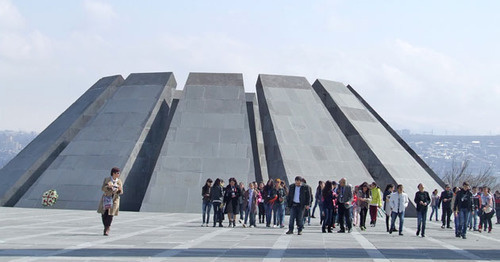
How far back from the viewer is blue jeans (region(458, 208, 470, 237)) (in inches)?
874

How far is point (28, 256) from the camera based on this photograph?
13219 mm

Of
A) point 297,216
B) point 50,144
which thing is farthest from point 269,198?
point 50,144

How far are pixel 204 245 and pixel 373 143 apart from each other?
24.9 m

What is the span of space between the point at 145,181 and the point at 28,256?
78.4ft

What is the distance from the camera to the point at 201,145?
36.8 metres

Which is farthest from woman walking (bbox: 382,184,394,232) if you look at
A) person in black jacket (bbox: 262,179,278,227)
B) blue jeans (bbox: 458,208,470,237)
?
person in black jacket (bbox: 262,179,278,227)

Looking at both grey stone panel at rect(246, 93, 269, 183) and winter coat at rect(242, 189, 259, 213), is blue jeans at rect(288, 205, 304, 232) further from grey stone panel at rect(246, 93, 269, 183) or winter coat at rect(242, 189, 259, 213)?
grey stone panel at rect(246, 93, 269, 183)

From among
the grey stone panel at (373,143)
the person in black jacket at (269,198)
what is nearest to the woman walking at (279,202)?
the person in black jacket at (269,198)

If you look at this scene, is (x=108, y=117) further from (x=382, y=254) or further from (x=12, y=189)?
(x=382, y=254)

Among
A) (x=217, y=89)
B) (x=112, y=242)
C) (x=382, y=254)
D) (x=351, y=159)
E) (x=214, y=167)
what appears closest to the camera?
(x=382, y=254)

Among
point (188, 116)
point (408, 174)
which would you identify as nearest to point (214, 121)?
point (188, 116)

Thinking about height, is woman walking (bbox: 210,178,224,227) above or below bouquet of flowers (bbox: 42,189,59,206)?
above

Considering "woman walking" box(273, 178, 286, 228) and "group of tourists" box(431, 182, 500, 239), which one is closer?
"group of tourists" box(431, 182, 500, 239)

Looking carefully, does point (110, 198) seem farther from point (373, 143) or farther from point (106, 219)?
point (373, 143)
